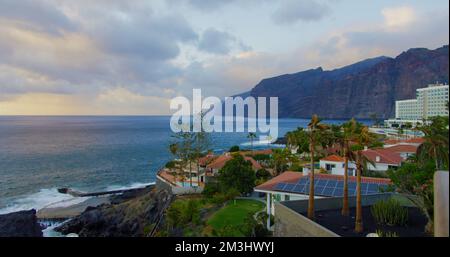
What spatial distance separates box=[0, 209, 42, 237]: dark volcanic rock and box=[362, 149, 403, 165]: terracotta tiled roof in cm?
3129

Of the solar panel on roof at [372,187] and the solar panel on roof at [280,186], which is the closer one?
the solar panel on roof at [372,187]

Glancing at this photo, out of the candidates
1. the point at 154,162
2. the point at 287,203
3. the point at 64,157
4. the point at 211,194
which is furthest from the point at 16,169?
the point at 287,203

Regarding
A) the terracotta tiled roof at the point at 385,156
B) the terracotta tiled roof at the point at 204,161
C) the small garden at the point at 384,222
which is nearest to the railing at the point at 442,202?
the small garden at the point at 384,222

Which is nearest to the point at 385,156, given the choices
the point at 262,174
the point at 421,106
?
the point at 262,174

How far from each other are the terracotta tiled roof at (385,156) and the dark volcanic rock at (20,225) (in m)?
31.3

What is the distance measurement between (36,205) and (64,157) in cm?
3451

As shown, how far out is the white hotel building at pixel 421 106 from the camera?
10286 cm

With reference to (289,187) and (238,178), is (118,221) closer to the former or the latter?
(238,178)

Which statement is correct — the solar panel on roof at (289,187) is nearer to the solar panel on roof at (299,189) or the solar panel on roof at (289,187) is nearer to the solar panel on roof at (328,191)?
the solar panel on roof at (299,189)

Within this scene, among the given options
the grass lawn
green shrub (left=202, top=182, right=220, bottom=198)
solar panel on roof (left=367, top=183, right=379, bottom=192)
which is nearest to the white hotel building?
green shrub (left=202, top=182, right=220, bottom=198)

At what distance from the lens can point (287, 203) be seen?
12922 mm

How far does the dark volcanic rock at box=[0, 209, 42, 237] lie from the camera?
2394 centimetres

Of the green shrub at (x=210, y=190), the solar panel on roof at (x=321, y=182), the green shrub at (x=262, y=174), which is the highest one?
the solar panel on roof at (x=321, y=182)

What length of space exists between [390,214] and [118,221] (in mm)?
22598
